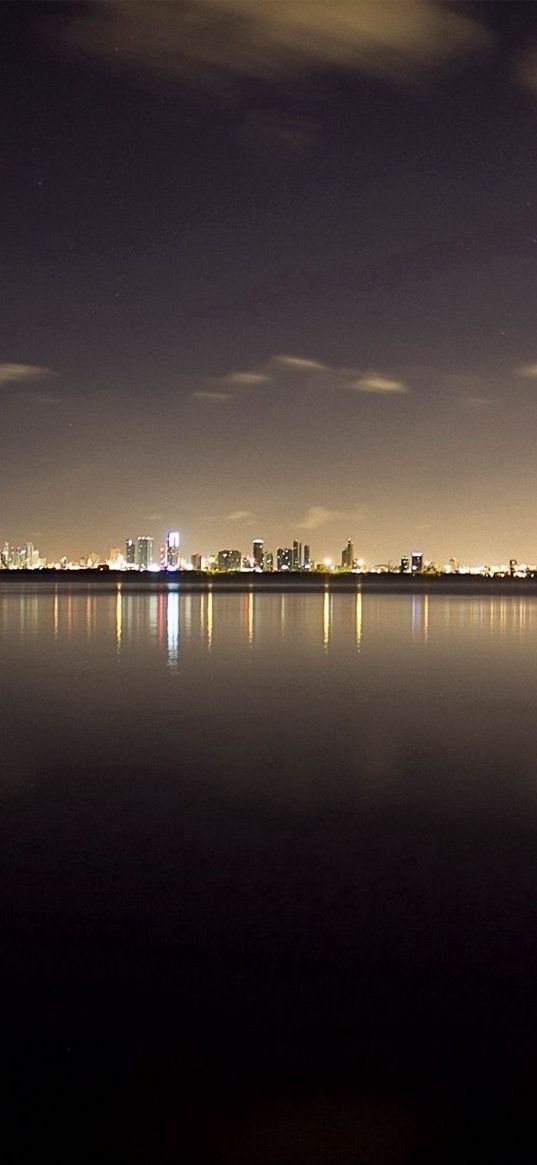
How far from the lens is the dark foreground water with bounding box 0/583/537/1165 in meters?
4.93

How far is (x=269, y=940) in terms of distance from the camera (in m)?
7.10

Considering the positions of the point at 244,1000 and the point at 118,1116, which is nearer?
the point at 118,1116

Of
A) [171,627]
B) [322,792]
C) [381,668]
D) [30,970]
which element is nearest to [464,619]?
[171,627]

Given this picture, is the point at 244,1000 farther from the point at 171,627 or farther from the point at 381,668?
the point at 171,627

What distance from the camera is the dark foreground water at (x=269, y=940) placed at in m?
4.93

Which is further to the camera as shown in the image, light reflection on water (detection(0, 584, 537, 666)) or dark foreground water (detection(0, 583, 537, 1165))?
light reflection on water (detection(0, 584, 537, 666))

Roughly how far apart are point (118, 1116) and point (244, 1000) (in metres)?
1.34

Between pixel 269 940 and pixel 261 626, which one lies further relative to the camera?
pixel 261 626

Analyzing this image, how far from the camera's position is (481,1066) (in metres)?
5.38

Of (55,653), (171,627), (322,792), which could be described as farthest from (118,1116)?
(171,627)

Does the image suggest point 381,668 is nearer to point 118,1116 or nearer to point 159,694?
point 159,694

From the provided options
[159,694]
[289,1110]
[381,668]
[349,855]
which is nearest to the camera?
[289,1110]

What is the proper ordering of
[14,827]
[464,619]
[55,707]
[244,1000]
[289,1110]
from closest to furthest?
1. [289,1110]
2. [244,1000]
3. [14,827]
4. [55,707]
5. [464,619]

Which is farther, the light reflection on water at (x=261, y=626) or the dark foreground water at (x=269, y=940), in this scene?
the light reflection on water at (x=261, y=626)
